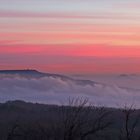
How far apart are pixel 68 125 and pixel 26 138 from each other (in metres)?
23.8

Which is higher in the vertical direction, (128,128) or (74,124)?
(128,128)

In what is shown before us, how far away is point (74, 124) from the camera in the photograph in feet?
98.8

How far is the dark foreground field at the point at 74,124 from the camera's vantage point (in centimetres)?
3089

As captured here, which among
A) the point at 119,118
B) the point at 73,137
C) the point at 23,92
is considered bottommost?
the point at 73,137

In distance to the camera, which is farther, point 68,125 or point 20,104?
point 20,104

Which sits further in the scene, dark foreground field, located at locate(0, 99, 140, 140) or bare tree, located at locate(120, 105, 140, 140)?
bare tree, located at locate(120, 105, 140, 140)

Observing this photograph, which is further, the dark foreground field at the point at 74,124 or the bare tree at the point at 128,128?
the bare tree at the point at 128,128

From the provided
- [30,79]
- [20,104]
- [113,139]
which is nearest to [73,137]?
[113,139]

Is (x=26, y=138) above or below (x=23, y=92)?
below

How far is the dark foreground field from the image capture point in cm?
3089

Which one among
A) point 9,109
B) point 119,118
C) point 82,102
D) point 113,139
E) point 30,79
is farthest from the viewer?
point 30,79

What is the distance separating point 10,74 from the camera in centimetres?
17838

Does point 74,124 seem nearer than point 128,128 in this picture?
Yes

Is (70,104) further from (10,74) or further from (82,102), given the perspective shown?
(10,74)
